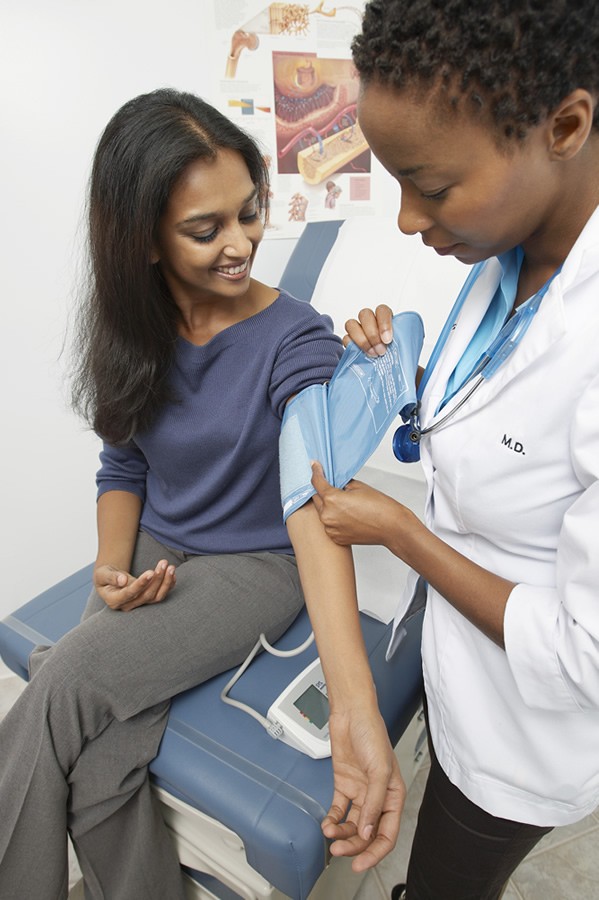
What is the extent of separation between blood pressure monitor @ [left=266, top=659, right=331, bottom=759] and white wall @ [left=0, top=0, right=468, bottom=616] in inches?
40.5

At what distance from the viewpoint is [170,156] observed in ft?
2.98

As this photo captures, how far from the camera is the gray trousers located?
0.87 metres

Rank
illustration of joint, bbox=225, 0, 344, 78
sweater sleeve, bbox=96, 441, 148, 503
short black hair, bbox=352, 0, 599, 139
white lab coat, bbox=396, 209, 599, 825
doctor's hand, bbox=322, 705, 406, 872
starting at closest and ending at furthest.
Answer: short black hair, bbox=352, 0, 599, 139 < white lab coat, bbox=396, 209, 599, 825 < doctor's hand, bbox=322, 705, 406, 872 < sweater sleeve, bbox=96, 441, 148, 503 < illustration of joint, bbox=225, 0, 344, 78

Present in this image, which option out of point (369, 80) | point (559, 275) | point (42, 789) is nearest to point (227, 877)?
point (42, 789)

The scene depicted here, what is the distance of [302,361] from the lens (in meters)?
1.01

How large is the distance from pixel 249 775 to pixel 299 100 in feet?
5.70

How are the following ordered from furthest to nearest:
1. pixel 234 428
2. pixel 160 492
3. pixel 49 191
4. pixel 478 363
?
pixel 49 191
pixel 160 492
pixel 234 428
pixel 478 363

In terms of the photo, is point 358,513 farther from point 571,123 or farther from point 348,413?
point 571,123

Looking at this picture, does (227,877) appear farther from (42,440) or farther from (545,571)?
(42,440)

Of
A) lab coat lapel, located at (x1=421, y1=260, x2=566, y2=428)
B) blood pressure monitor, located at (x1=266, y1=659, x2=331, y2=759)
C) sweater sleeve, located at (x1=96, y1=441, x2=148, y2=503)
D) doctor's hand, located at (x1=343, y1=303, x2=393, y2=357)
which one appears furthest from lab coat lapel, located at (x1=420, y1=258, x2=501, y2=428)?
sweater sleeve, located at (x1=96, y1=441, x2=148, y2=503)

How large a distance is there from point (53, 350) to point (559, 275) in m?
1.51

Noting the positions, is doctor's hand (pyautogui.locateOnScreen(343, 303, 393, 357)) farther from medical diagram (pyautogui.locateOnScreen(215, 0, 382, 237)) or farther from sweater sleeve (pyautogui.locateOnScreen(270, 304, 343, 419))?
medical diagram (pyautogui.locateOnScreen(215, 0, 382, 237))

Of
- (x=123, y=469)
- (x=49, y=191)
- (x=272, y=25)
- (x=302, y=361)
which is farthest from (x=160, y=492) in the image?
(x=272, y=25)

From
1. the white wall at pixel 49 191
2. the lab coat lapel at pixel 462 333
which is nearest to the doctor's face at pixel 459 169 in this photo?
the lab coat lapel at pixel 462 333
